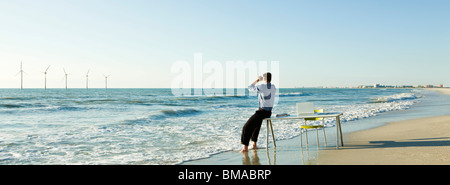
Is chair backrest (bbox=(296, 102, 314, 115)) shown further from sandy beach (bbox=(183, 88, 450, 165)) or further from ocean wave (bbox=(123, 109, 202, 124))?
ocean wave (bbox=(123, 109, 202, 124))

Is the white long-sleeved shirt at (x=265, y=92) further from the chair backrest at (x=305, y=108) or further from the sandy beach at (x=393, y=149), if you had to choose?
the sandy beach at (x=393, y=149)

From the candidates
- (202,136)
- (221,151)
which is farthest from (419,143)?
(202,136)

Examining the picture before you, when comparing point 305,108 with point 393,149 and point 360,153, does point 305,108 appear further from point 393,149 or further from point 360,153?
point 393,149

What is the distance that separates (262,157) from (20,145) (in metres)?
5.96

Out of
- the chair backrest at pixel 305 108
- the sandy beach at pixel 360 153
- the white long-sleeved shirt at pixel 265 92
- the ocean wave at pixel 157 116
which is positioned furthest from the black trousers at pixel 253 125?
the ocean wave at pixel 157 116

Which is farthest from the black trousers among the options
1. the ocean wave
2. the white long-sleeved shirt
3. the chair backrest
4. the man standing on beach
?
the ocean wave

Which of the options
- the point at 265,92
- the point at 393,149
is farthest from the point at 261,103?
the point at 393,149

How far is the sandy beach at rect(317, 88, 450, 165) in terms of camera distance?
16.9 feet

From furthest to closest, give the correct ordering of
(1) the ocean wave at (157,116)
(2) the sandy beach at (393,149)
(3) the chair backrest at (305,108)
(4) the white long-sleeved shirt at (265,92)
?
(1) the ocean wave at (157,116), (3) the chair backrest at (305,108), (4) the white long-sleeved shirt at (265,92), (2) the sandy beach at (393,149)

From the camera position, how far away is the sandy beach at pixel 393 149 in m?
5.14

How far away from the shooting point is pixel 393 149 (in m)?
6.10

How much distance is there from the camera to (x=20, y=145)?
7.66m

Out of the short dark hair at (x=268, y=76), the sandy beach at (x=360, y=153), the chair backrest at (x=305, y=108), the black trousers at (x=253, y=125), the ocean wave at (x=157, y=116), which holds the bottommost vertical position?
the ocean wave at (x=157, y=116)

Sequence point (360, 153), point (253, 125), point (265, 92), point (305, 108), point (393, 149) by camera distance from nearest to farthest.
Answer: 1. point (360, 153)
2. point (393, 149)
3. point (265, 92)
4. point (253, 125)
5. point (305, 108)
